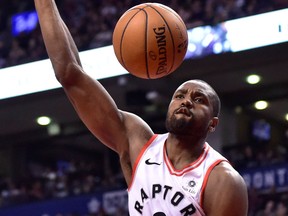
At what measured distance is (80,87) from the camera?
3.84 meters

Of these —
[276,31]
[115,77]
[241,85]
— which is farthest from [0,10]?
[276,31]

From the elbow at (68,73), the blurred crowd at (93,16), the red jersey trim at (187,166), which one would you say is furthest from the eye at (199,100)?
the blurred crowd at (93,16)

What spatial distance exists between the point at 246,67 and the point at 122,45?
10154 millimetres

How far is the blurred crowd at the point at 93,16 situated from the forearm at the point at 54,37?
9.26m

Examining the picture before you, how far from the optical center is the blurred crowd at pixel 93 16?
13188 mm

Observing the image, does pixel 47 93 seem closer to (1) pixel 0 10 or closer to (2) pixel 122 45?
(1) pixel 0 10

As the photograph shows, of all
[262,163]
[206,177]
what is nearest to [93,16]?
[262,163]

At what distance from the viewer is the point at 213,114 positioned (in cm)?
384

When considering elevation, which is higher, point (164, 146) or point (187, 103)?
point (187, 103)

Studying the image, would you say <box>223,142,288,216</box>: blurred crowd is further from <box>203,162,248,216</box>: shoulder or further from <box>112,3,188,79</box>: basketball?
<box>203,162,248,216</box>: shoulder

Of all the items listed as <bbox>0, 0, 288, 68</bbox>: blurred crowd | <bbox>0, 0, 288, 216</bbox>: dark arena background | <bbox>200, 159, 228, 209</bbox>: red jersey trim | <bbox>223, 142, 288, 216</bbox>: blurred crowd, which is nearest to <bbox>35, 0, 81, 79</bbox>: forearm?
<bbox>200, 159, 228, 209</bbox>: red jersey trim

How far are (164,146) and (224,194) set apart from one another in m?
0.44

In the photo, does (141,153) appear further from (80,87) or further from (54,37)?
(54,37)

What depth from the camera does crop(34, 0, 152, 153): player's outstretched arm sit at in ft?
12.3
